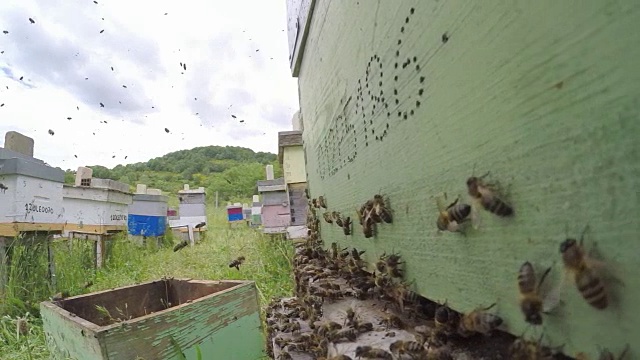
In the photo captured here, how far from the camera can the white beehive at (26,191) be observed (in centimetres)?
527

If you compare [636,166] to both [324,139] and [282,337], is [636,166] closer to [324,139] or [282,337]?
[282,337]

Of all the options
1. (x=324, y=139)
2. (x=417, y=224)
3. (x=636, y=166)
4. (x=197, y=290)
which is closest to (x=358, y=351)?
(x=417, y=224)

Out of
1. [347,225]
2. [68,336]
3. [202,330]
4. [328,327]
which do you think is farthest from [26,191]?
[328,327]

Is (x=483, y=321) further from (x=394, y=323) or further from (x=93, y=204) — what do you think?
(x=93, y=204)

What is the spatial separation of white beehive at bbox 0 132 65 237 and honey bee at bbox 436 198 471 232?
20.1ft

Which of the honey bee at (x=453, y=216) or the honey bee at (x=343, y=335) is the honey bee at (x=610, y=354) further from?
the honey bee at (x=343, y=335)

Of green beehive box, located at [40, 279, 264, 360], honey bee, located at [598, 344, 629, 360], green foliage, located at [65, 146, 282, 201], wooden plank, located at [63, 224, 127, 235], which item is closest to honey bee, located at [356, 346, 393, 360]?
honey bee, located at [598, 344, 629, 360]

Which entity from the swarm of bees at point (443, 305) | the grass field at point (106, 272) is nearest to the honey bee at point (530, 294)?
the swarm of bees at point (443, 305)

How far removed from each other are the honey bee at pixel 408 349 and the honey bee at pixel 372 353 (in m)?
0.04

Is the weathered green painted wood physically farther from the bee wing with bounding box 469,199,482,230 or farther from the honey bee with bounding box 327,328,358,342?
the honey bee with bounding box 327,328,358,342

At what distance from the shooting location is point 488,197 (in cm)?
60

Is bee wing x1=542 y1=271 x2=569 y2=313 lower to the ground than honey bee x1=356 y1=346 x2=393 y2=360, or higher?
higher

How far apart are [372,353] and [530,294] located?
436 millimetres

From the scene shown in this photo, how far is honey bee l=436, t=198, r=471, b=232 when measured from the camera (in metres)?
0.68
